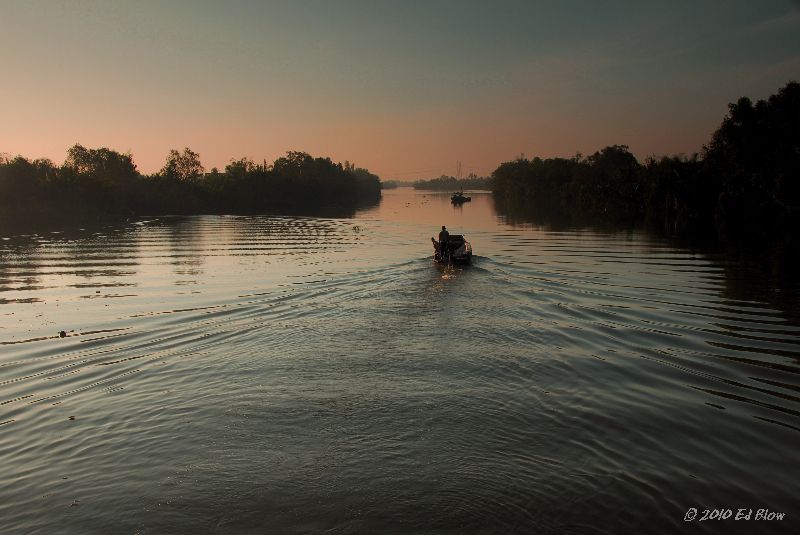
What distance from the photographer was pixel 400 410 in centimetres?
1090

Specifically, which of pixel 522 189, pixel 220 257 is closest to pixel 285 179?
pixel 522 189

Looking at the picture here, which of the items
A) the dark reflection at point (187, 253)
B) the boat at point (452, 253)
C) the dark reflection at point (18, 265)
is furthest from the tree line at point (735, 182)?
the dark reflection at point (18, 265)

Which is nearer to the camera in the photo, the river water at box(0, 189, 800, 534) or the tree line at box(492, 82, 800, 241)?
the river water at box(0, 189, 800, 534)

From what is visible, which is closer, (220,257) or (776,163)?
(220,257)

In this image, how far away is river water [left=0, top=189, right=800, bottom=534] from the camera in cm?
764

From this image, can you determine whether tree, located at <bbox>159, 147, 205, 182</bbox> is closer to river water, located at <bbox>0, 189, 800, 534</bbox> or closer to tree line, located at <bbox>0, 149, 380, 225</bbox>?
tree line, located at <bbox>0, 149, 380, 225</bbox>

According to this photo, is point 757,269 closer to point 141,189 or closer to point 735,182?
point 735,182

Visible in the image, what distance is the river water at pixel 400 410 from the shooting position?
764 centimetres

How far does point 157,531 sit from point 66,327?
13865mm

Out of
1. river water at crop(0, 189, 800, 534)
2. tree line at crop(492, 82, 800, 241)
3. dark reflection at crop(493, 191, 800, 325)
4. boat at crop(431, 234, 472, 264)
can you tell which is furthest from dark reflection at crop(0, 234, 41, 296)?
tree line at crop(492, 82, 800, 241)

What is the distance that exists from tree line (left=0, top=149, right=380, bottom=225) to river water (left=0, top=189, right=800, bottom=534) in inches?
3049

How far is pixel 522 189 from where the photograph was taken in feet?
A: 544

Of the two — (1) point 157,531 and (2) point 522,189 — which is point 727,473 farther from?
(2) point 522,189

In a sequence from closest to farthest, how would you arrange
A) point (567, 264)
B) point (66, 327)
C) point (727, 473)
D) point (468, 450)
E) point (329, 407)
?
point (727, 473)
point (468, 450)
point (329, 407)
point (66, 327)
point (567, 264)
